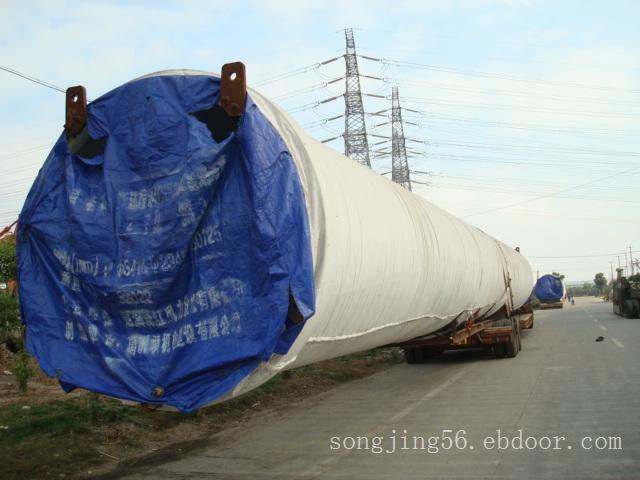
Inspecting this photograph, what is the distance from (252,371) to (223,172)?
1221 mm

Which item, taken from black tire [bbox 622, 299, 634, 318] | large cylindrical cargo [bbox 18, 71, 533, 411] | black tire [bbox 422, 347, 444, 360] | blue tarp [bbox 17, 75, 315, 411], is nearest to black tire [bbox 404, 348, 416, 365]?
black tire [bbox 422, 347, 444, 360]

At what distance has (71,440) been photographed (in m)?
7.14

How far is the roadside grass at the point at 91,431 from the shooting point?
6504 mm

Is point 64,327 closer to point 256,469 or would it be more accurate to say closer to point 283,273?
point 283,273

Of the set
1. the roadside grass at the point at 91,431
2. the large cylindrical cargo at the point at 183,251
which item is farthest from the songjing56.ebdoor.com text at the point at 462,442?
the large cylindrical cargo at the point at 183,251

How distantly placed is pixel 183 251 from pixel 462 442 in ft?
14.1

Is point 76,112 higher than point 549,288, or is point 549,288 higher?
point 76,112

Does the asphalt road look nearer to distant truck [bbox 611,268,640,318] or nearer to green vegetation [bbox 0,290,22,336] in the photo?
green vegetation [bbox 0,290,22,336]

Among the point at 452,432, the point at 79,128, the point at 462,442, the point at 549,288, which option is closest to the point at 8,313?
the point at 452,432

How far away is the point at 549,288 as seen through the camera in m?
50.0

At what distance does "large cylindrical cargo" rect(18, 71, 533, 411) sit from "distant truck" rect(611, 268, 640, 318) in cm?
3093

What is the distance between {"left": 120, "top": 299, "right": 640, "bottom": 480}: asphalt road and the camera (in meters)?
5.91

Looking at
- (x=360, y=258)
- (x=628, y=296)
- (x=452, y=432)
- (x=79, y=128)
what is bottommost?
(x=452, y=432)

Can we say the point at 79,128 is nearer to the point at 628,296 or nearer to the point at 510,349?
the point at 510,349
